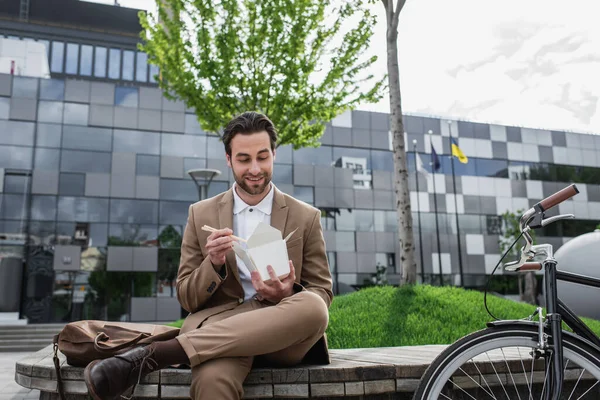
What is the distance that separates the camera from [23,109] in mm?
27391

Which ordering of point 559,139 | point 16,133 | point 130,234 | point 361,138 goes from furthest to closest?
point 559,139 < point 361,138 < point 130,234 < point 16,133

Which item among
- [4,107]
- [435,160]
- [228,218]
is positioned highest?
[4,107]

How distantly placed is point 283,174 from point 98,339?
1109 inches

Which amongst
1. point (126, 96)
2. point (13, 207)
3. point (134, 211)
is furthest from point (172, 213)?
point (13, 207)

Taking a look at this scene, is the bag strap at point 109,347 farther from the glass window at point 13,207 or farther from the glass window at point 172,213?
the glass window at point 13,207

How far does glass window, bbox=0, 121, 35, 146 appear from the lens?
27.0 metres

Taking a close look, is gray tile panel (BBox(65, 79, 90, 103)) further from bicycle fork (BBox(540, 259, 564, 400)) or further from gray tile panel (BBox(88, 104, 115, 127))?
bicycle fork (BBox(540, 259, 564, 400))

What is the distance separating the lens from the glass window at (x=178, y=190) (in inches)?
1126

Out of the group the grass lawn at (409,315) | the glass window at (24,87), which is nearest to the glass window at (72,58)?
the glass window at (24,87)

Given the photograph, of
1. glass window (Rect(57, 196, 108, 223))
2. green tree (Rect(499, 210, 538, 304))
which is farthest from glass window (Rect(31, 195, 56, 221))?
green tree (Rect(499, 210, 538, 304))

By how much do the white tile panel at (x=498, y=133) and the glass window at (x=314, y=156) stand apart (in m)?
12.9

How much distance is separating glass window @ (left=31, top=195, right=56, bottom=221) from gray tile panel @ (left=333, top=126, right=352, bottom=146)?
16288 millimetres

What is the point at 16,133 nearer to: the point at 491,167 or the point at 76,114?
the point at 76,114

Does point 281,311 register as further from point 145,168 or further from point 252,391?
point 145,168
